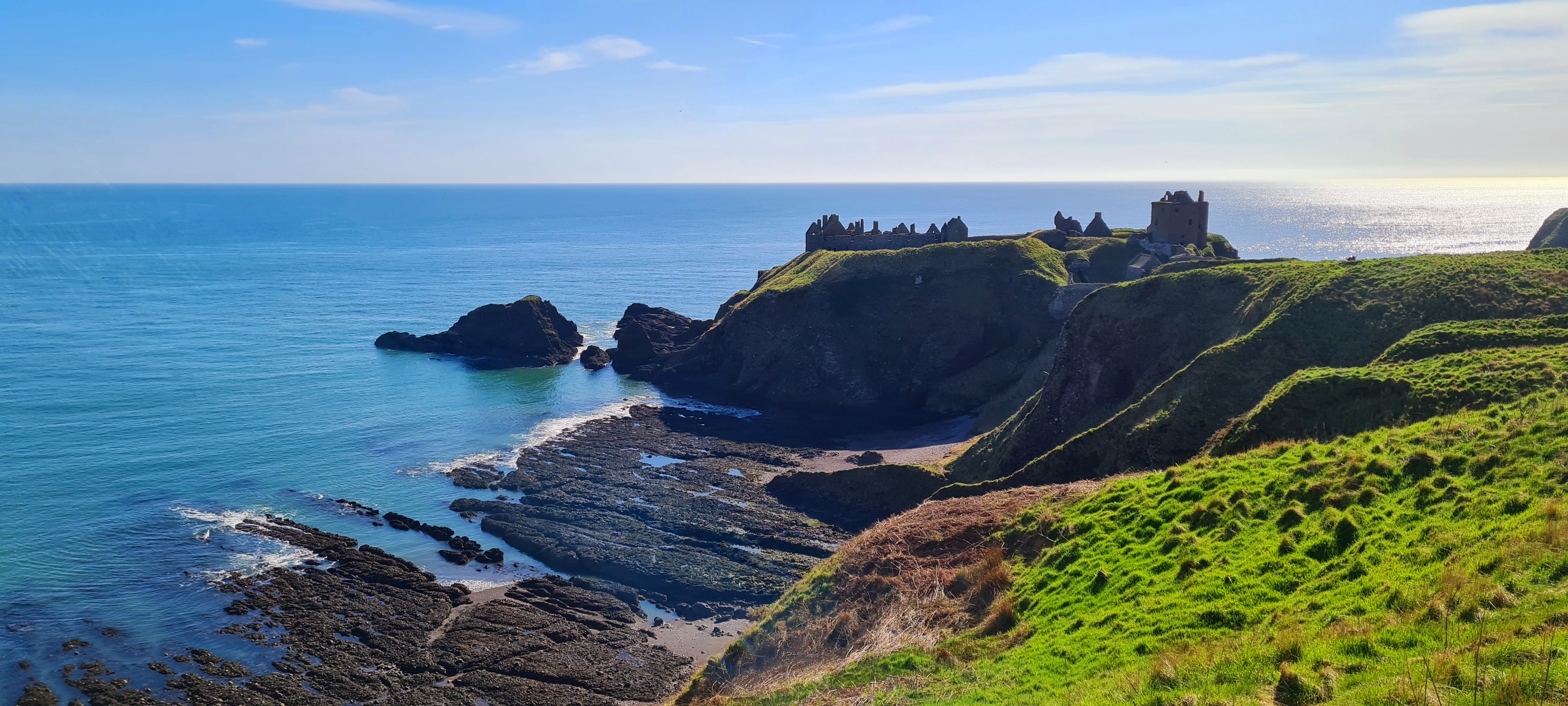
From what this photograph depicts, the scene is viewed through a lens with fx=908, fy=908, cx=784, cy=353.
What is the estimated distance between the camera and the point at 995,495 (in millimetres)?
26297

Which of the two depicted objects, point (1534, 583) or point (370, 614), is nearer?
point (1534, 583)

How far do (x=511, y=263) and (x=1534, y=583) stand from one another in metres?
182

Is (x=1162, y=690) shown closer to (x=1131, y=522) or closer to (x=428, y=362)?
(x=1131, y=522)

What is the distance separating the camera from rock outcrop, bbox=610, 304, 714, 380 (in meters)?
87.2

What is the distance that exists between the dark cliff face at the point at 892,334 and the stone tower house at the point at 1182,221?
921 centimetres

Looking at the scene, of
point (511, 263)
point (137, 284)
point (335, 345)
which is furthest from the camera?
point (511, 263)

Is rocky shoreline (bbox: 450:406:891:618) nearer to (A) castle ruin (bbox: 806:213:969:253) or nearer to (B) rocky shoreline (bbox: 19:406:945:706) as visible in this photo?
(B) rocky shoreline (bbox: 19:406:945:706)

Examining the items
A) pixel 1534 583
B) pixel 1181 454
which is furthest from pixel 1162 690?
pixel 1181 454

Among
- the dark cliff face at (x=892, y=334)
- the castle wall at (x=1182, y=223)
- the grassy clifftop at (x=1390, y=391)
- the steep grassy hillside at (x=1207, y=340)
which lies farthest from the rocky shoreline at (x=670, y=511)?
the castle wall at (x=1182, y=223)

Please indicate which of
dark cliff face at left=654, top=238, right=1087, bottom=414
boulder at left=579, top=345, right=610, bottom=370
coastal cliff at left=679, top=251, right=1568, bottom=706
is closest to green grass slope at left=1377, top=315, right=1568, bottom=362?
coastal cliff at left=679, top=251, right=1568, bottom=706

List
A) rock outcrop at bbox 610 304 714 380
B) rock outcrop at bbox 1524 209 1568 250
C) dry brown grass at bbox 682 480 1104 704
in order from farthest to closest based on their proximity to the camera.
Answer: rock outcrop at bbox 610 304 714 380 → rock outcrop at bbox 1524 209 1568 250 → dry brown grass at bbox 682 480 1104 704

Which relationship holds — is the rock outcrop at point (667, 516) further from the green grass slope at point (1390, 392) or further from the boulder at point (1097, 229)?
the boulder at point (1097, 229)

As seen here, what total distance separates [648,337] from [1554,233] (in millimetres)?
70147

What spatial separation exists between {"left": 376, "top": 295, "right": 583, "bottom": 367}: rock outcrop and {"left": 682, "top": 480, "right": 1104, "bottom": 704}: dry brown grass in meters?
69.8
